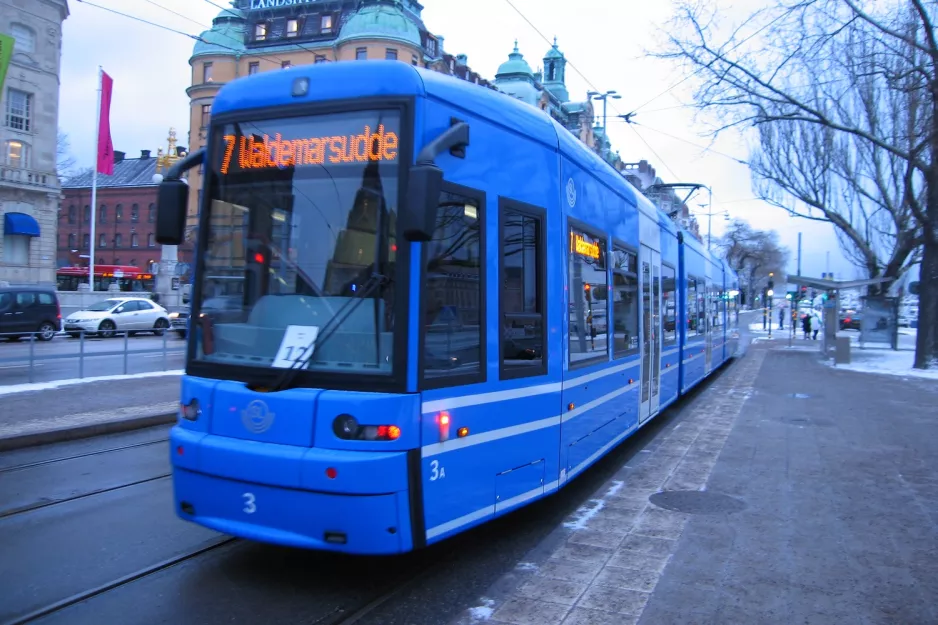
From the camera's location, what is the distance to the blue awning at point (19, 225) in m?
41.4

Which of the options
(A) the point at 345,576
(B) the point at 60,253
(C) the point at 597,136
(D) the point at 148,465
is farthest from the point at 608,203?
(B) the point at 60,253

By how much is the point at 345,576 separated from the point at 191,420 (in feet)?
4.74

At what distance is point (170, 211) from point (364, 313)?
5.56 feet

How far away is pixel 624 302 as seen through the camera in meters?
8.18

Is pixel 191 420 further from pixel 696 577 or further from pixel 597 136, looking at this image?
pixel 597 136

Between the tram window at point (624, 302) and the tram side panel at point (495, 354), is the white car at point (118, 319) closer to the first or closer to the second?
the tram window at point (624, 302)

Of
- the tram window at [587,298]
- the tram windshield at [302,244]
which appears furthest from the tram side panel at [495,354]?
the tram window at [587,298]

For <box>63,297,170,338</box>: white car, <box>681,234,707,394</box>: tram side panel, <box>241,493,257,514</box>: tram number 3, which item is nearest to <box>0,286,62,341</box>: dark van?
<box>63,297,170,338</box>: white car

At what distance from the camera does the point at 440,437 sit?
4.43 m

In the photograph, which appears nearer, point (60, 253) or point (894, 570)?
point (894, 570)

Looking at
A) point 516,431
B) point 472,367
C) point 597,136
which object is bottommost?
point 516,431

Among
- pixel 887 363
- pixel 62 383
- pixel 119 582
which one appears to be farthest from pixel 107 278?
pixel 119 582

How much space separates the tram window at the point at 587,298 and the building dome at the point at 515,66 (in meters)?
49.6

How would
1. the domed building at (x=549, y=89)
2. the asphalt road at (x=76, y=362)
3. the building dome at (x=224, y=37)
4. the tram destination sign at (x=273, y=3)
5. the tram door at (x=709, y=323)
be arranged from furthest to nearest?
the domed building at (x=549, y=89) < the tram destination sign at (x=273, y=3) < the building dome at (x=224, y=37) < the tram door at (x=709, y=323) < the asphalt road at (x=76, y=362)
